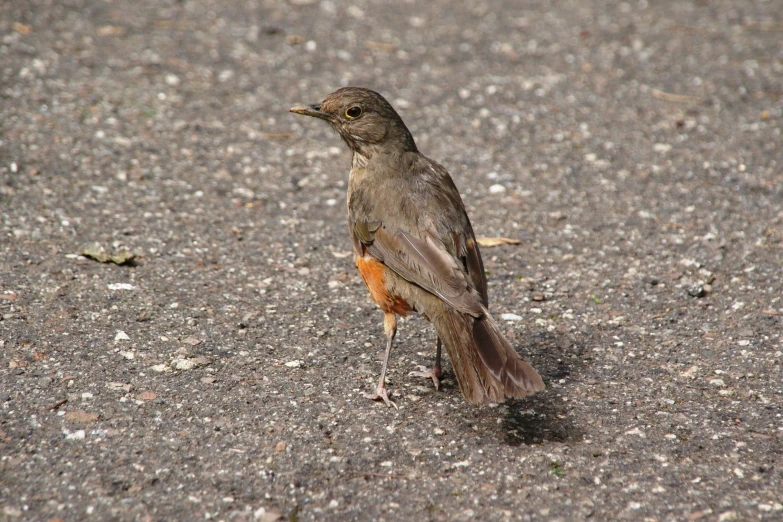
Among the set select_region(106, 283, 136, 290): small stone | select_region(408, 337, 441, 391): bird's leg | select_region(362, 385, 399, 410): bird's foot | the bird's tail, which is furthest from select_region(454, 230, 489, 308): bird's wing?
select_region(106, 283, 136, 290): small stone

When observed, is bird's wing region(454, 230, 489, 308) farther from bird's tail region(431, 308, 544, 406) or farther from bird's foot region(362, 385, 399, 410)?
bird's foot region(362, 385, 399, 410)

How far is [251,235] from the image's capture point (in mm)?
6730

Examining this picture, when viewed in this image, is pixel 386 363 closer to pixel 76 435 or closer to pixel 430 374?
pixel 430 374

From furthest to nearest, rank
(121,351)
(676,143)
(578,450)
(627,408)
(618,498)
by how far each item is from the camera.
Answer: (676,143) → (121,351) → (627,408) → (578,450) → (618,498)

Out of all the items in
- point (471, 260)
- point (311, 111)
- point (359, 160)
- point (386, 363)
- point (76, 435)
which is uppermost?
point (311, 111)

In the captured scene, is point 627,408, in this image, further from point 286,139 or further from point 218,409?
point 286,139

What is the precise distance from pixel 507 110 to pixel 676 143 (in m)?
1.74

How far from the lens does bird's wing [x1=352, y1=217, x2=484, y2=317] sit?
182 inches

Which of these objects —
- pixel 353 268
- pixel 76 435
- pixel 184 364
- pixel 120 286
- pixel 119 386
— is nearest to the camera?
pixel 76 435

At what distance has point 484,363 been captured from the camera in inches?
172

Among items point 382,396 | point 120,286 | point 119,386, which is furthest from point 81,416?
point 382,396

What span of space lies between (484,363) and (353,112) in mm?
2068

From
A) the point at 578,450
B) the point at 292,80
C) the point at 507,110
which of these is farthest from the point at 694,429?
the point at 292,80

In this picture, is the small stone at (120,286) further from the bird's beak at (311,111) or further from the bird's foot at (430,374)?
the bird's foot at (430,374)
